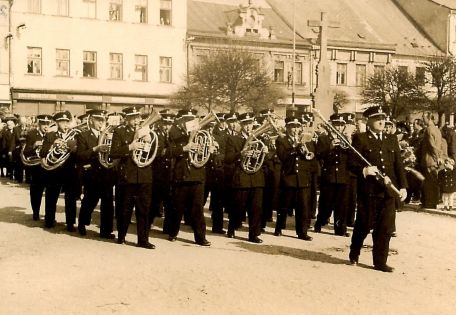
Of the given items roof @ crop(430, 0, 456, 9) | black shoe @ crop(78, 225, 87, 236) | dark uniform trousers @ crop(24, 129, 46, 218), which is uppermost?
roof @ crop(430, 0, 456, 9)

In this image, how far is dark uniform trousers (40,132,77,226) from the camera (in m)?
12.7

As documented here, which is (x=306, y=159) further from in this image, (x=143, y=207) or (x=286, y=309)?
(x=286, y=309)

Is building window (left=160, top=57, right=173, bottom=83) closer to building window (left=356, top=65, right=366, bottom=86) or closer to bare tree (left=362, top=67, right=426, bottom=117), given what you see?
bare tree (left=362, top=67, right=426, bottom=117)

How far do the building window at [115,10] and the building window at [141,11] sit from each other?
1.01m

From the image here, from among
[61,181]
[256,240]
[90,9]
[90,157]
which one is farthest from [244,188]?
[90,9]

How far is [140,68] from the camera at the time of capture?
4481 centimetres

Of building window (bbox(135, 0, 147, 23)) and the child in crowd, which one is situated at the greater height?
building window (bbox(135, 0, 147, 23))

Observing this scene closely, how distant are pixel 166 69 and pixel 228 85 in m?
8.40

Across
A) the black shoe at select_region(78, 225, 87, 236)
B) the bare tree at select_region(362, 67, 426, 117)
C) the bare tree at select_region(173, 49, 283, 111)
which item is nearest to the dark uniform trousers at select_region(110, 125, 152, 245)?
the black shoe at select_region(78, 225, 87, 236)

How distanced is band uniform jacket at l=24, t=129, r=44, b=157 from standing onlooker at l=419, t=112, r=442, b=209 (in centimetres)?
820

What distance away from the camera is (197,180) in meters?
11.4

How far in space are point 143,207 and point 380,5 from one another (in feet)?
187

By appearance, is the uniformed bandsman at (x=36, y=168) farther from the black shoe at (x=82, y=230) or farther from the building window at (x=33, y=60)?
the building window at (x=33, y=60)

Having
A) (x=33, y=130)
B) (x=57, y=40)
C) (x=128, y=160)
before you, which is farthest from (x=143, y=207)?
(x=57, y=40)
